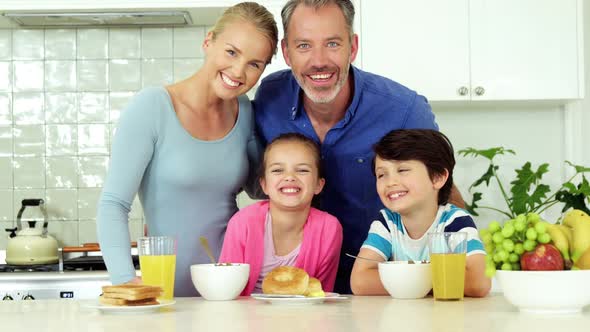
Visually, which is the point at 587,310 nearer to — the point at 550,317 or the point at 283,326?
the point at 550,317

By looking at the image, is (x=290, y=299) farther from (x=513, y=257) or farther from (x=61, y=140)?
(x=61, y=140)

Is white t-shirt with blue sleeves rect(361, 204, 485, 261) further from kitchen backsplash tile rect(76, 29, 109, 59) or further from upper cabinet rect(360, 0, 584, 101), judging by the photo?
kitchen backsplash tile rect(76, 29, 109, 59)

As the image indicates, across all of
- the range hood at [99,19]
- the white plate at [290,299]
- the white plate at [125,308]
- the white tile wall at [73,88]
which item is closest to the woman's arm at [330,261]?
the white plate at [290,299]

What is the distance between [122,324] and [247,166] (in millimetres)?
993

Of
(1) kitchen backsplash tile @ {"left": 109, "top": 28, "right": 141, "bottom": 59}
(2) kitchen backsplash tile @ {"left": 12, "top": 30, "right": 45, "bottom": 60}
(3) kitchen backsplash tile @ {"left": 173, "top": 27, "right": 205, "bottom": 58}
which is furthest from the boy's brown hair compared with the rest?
(2) kitchen backsplash tile @ {"left": 12, "top": 30, "right": 45, "bottom": 60}

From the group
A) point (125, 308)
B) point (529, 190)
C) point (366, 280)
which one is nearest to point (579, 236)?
point (366, 280)

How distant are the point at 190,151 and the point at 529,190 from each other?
7.11 ft

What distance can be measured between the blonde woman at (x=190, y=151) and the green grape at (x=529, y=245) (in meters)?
0.97

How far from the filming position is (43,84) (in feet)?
13.0

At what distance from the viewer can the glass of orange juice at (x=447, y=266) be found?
5.24ft

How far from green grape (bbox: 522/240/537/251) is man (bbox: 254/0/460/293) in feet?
3.08

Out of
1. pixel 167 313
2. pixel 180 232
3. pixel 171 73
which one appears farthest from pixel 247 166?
pixel 171 73

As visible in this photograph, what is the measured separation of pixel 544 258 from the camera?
1359 millimetres

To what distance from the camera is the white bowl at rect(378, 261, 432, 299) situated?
Answer: 1.65 metres
